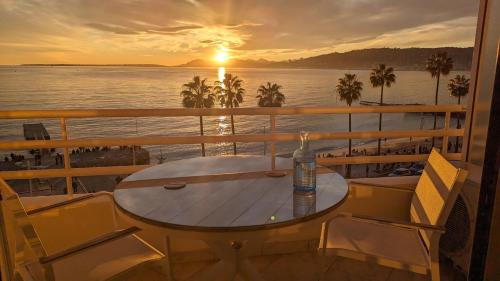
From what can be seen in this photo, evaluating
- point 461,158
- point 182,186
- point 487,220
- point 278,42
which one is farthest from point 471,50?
point 278,42

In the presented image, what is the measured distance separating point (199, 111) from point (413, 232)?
160 centimetres

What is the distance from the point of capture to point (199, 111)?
2.47m

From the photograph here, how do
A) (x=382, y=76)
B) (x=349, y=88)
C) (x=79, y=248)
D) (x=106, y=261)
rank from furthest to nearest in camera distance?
(x=382, y=76) → (x=349, y=88) → (x=106, y=261) → (x=79, y=248)

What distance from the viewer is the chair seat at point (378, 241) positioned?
1.59m

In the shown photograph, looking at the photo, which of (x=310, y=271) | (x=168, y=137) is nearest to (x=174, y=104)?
(x=168, y=137)

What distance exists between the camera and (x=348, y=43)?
134ft

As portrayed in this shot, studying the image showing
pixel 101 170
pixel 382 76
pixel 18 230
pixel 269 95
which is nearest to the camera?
pixel 18 230

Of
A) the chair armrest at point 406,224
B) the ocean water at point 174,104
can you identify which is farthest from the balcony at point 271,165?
the ocean water at point 174,104

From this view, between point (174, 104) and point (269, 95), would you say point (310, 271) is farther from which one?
point (174, 104)

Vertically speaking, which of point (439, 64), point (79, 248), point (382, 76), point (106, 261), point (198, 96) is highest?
point (439, 64)

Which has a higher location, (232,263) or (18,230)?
(18,230)

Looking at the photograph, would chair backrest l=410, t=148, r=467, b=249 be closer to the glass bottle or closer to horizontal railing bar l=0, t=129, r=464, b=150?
the glass bottle

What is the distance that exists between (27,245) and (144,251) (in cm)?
57

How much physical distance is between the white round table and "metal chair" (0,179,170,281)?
21 centimetres
